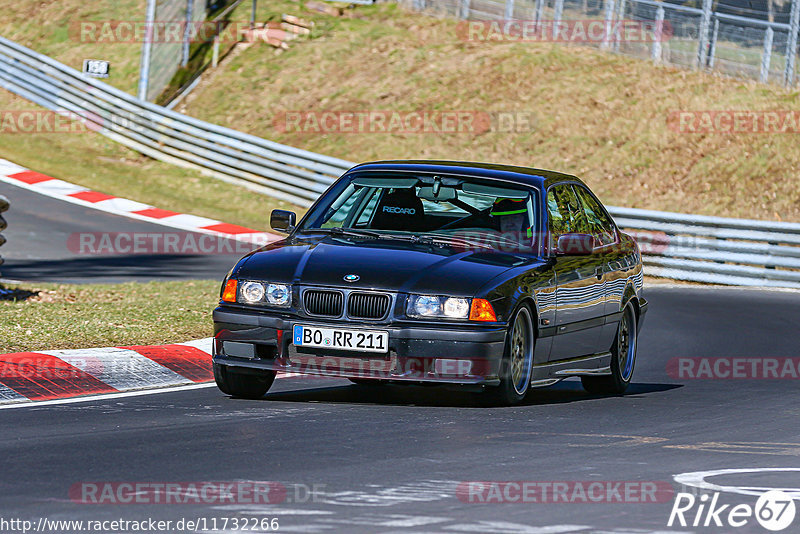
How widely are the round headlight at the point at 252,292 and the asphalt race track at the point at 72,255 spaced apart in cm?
829

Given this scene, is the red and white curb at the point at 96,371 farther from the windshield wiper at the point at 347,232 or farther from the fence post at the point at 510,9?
the fence post at the point at 510,9

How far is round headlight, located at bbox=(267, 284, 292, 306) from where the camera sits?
851 cm

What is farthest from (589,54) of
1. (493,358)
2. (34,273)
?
(493,358)

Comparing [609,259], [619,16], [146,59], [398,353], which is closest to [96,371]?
[398,353]

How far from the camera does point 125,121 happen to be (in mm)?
29922

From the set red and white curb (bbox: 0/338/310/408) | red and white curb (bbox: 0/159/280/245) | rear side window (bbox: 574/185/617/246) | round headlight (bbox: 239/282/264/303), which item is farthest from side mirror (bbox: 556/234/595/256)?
red and white curb (bbox: 0/159/280/245)

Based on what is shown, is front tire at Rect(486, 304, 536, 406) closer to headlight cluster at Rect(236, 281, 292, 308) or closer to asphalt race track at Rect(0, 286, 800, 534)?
asphalt race track at Rect(0, 286, 800, 534)

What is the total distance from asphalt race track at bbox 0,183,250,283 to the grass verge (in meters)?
1.64

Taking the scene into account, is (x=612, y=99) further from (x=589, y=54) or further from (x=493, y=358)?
(x=493, y=358)

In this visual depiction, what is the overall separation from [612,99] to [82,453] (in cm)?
2370

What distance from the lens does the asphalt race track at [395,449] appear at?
562 cm

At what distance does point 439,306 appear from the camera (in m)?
8.36

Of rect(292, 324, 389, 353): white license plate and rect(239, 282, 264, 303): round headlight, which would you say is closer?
rect(292, 324, 389, 353): white license plate

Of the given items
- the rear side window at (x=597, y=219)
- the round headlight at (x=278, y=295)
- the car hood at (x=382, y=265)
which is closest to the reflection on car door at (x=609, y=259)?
the rear side window at (x=597, y=219)
